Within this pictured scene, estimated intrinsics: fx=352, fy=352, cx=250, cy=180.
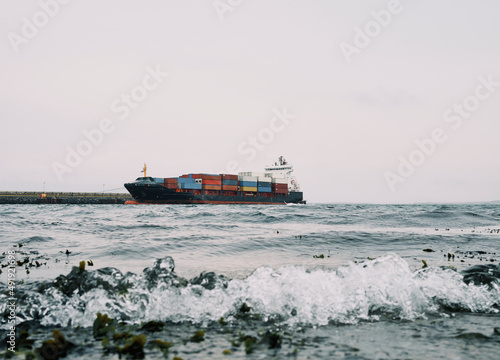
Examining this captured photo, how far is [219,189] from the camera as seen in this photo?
85938 mm

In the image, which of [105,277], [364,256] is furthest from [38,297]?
[364,256]

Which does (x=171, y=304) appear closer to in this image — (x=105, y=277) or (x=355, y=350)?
(x=105, y=277)

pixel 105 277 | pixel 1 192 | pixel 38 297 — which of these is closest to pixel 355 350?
pixel 105 277

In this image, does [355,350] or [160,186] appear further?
[160,186]

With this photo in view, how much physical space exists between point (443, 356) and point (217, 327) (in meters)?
2.66

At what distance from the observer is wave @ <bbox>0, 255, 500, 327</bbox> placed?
16.8 ft

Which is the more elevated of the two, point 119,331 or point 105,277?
point 105,277

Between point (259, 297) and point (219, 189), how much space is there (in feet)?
265

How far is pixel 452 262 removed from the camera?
10250 mm

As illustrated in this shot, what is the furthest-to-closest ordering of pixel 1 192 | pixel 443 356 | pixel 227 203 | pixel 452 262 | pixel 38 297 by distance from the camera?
1. pixel 1 192
2. pixel 227 203
3. pixel 452 262
4. pixel 38 297
5. pixel 443 356

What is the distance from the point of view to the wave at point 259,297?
511 cm

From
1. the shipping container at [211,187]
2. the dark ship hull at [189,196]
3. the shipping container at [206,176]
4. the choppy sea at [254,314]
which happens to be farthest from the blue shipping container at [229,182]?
the choppy sea at [254,314]

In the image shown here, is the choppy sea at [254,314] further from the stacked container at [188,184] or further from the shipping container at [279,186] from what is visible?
the shipping container at [279,186]

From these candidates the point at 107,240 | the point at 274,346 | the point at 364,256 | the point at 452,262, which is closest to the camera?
the point at 274,346
